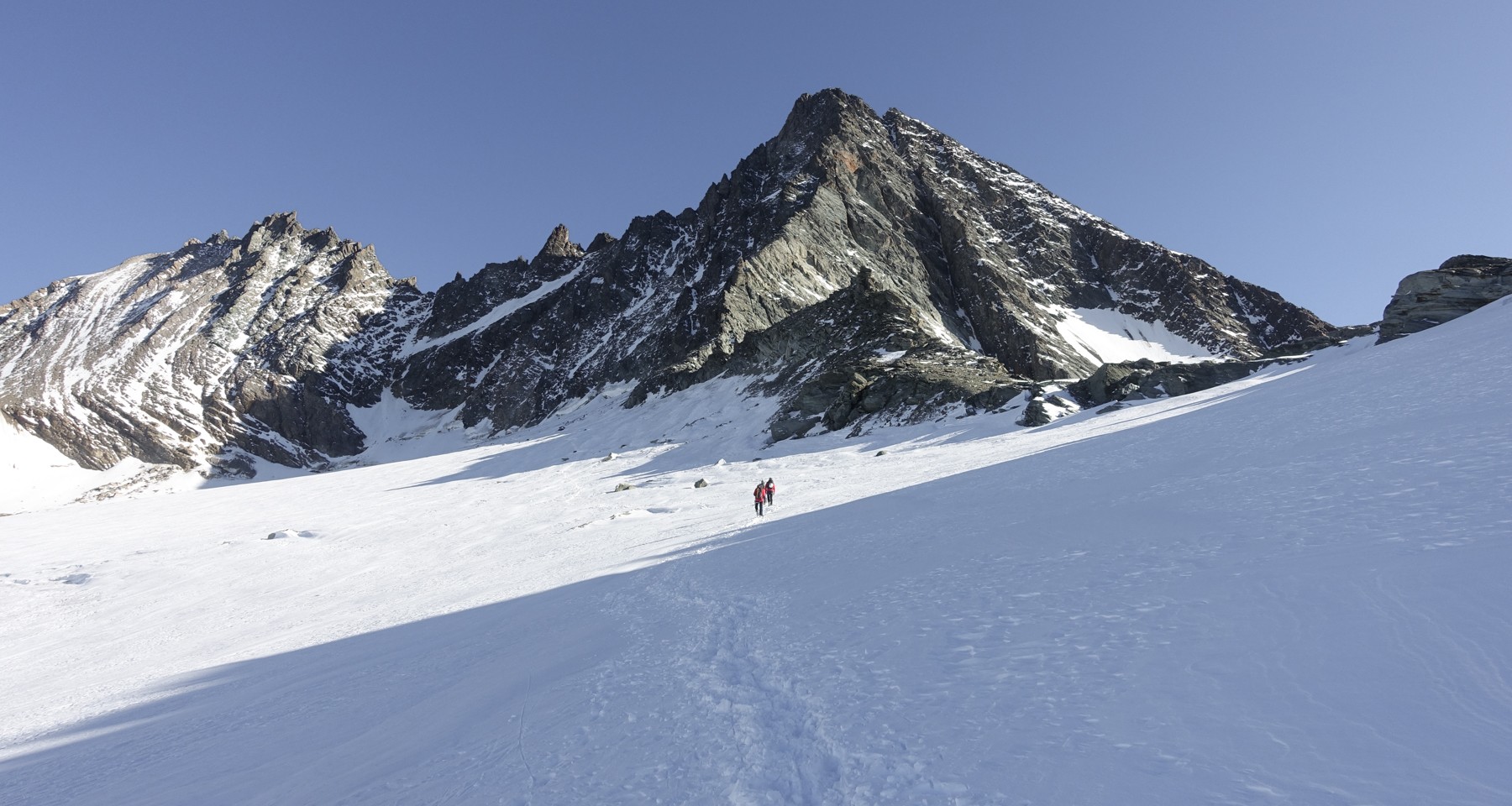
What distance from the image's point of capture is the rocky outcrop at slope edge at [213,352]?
116m

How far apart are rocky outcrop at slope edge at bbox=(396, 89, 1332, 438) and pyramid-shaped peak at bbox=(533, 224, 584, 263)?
27.2 m

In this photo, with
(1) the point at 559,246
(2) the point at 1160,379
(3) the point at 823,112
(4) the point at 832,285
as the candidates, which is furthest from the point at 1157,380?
(1) the point at 559,246

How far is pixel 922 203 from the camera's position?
115m

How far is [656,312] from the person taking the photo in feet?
375

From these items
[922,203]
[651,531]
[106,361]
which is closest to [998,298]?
[922,203]

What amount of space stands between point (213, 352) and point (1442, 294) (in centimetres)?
18525

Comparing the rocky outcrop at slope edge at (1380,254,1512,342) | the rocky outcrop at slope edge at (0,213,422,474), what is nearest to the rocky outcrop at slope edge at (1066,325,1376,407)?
the rocky outcrop at slope edge at (1380,254,1512,342)

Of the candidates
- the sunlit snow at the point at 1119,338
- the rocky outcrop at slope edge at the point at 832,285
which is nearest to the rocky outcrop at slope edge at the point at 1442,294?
the rocky outcrop at slope edge at the point at 832,285

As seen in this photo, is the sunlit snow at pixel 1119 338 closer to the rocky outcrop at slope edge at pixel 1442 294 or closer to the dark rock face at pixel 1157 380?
the rocky outcrop at slope edge at pixel 1442 294

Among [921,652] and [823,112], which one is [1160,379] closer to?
[921,652]

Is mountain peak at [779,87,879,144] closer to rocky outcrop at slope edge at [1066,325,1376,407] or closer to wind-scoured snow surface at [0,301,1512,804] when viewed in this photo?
rocky outcrop at slope edge at [1066,325,1376,407]

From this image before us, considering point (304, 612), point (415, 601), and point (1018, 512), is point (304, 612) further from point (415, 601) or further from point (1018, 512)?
point (1018, 512)

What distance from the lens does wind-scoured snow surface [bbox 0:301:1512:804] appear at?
130 inches

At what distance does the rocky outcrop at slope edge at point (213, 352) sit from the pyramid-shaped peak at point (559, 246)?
41294 millimetres
